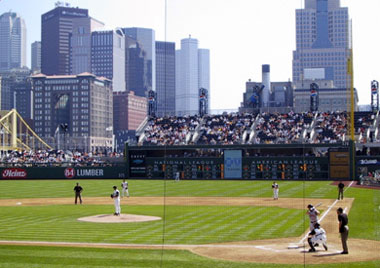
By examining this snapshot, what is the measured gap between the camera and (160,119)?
261 feet

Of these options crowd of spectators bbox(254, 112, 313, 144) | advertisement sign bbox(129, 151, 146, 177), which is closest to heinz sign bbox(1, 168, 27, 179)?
advertisement sign bbox(129, 151, 146, 177)

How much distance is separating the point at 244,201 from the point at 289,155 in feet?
87.5

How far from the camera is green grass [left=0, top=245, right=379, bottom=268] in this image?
15.9 metres

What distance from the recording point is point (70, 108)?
188 metres

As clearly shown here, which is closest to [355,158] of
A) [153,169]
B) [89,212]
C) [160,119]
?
[153,169]

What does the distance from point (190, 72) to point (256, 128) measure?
56.5 m

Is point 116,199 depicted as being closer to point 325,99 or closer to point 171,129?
point 171,129

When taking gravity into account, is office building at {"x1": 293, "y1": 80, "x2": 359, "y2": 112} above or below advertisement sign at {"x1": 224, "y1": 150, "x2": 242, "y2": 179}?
above

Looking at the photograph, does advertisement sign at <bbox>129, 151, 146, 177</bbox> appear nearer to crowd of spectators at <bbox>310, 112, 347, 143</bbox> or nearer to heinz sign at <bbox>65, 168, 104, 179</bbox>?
heinz sign at <bbox>65, 168, 104, 179</bbox>

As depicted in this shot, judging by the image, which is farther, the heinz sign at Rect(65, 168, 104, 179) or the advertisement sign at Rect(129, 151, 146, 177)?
the heinz sign at Rect(65, 168, 104, 179)

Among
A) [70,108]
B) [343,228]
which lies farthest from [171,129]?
[70,108]

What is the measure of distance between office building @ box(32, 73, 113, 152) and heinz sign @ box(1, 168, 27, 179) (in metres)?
109

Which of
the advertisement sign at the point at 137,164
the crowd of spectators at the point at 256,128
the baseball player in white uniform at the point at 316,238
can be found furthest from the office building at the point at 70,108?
the baseball player in white uniform at the point at 316,238

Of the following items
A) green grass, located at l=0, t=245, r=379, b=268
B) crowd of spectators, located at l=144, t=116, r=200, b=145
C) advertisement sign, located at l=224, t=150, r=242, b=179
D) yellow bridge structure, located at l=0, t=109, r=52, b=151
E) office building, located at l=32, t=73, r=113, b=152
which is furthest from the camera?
office building, located at l=32, t=73, r=113, b=152
